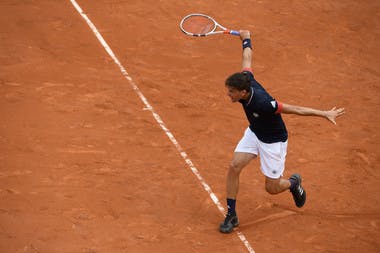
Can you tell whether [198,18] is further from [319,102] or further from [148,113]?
[319,102]

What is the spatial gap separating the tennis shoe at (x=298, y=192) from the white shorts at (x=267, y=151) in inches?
17.2

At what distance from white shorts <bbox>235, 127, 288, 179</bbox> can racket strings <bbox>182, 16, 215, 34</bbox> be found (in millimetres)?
2789

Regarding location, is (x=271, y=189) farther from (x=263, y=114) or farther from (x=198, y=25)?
(x=198, y=25)

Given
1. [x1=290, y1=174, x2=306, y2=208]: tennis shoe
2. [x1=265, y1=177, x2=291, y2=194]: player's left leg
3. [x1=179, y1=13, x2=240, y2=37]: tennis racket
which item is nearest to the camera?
[x1=265, y1=177, x2=291, y2=194]: player's left leg

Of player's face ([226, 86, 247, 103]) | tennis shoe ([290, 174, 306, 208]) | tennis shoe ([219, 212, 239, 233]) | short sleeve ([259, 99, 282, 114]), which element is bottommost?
tennis shoe ([219, 212, 239, 233])

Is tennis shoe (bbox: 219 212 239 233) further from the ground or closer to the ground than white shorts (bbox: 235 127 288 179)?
closer to the ground

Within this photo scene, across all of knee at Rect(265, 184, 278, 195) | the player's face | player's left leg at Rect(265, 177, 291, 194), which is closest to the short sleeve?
the player's face

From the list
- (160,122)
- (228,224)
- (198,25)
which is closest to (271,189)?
(228,224)

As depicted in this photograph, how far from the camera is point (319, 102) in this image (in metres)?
13.2

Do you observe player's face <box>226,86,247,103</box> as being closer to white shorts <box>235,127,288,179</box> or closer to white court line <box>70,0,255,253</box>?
white shorts <box>235,127,288,179</box>

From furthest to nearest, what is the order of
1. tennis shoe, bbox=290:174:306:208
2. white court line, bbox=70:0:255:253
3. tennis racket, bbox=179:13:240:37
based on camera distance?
tennis racket, bbox=179:13:240:37 → white court line, bbox=70:0:255:253 → tennis shoe, bbox=290:174:306:208

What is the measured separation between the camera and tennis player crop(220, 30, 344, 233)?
8703 millimetres

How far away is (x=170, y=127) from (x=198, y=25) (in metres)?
1.87

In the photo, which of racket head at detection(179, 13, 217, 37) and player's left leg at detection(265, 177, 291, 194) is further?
racket head at detection(179, 13, 217, 37)
